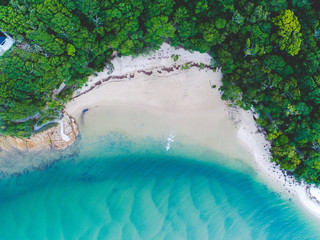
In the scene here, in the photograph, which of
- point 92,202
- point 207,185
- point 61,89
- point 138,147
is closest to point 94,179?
point 92,202

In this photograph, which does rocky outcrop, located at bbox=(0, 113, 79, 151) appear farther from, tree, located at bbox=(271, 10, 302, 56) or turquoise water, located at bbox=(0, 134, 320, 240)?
tree, located at bbox=(271, 10, 302, 56)

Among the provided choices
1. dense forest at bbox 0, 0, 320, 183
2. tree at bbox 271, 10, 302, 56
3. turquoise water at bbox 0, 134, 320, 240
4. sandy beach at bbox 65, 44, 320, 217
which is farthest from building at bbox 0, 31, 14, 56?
tree at bbox 271, 10, 302, 56

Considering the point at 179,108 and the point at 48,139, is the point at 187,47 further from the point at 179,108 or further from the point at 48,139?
the point at 48,139

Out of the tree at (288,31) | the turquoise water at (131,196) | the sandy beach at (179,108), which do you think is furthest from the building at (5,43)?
the tree at (288,31)

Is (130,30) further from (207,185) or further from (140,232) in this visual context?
(140,232)

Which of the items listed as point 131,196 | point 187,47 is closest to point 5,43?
point 187,47

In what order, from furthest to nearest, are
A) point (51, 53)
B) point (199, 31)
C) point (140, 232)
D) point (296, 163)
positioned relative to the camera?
point (140, 232) → point (296, 163) → point (199, 31) → point (51, 53)
